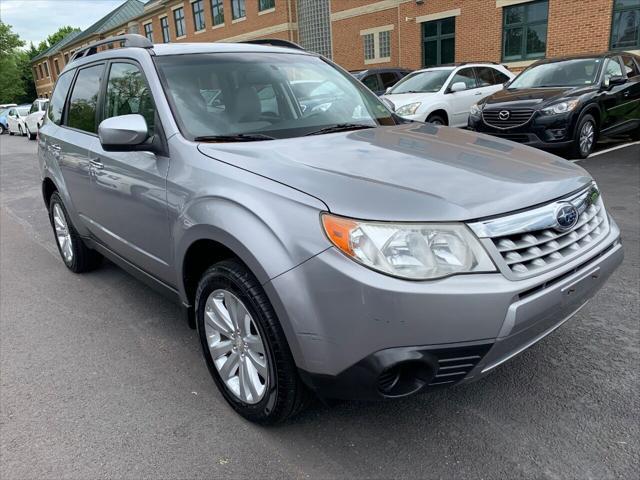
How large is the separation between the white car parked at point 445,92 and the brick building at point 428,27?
199 inches

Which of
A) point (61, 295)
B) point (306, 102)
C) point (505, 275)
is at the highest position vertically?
point (306, 102)

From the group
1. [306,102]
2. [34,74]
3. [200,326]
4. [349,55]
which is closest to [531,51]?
[349,55]

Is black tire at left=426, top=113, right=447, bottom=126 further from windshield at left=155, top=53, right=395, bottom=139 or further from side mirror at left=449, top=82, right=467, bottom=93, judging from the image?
windshield at left=155, top=53, right=395, bottom=139

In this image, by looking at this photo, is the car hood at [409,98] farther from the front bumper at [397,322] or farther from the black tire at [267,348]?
the front bumper at [397,322]

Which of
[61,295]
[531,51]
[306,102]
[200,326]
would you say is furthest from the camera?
[531,51]

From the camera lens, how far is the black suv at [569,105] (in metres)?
7.84

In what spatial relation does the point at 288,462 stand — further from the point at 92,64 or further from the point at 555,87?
the point at 555,87

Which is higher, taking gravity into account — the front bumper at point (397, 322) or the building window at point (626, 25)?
the building window at point (626, 25)

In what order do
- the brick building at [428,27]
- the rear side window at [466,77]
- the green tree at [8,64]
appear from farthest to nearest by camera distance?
the green tree at [8,64] → the brick building at [428,27] → the rear side window at [466,77]

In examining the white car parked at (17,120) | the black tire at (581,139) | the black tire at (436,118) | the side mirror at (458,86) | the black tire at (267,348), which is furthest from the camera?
the white car parked at (17,120)

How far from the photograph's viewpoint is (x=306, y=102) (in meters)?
3.20


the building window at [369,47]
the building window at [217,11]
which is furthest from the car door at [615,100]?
the building window at [217,11]

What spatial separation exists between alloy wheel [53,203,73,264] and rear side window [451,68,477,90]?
27.5 feet

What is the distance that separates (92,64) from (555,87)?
742 cm
